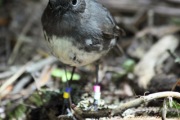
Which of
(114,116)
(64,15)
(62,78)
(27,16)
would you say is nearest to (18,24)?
(27,16)

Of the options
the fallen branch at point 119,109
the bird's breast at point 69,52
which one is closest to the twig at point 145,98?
the fallen branch at point 119,109

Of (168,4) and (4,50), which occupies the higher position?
(168,4)

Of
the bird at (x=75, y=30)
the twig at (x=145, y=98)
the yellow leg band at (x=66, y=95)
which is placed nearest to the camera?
the twig at (x=145, y=98)

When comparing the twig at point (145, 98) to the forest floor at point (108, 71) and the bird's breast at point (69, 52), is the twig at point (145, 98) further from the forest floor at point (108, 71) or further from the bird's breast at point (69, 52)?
the bird's breast at point (69, 52)

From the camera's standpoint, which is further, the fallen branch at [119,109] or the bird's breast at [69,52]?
the bird's breast at [69,52]

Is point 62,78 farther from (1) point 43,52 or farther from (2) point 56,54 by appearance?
(2) point 56,54

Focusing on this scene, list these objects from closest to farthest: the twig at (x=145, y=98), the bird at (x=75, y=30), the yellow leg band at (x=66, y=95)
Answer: the twig at (x=145, y=98)
the bird at (x=75, y=30)
the yellow leg band at (x=66, y=95)

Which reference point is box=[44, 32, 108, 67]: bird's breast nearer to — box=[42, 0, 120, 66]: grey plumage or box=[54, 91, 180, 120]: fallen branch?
box=[42, 0, 120, 66]: grey plumage

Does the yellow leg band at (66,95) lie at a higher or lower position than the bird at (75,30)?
lower

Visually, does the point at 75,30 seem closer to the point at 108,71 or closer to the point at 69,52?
the point at 69,52
